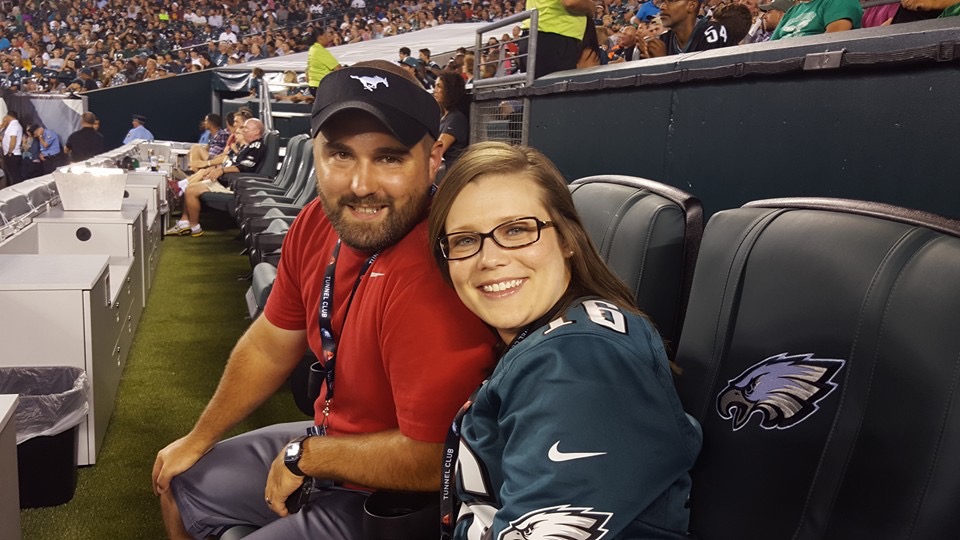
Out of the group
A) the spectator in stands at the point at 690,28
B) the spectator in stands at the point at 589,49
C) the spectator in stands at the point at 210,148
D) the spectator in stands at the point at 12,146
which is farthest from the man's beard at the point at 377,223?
the spectator in stands at the point at 12,146

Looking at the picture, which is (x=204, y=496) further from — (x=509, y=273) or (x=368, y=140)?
(x=509, y=273)

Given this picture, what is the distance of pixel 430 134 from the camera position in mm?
1417

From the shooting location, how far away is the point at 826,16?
2.80m

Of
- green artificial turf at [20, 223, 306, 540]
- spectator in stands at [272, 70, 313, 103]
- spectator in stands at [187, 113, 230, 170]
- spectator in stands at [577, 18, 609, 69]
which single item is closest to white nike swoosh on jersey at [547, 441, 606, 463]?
green artificial turf at [20, 223, 306, 540]

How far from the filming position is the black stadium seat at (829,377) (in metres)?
0.72

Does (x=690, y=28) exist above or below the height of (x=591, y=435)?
above

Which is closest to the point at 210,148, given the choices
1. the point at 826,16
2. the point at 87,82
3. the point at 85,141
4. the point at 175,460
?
the point at 85,141

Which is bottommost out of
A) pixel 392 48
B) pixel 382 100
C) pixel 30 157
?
pixel 30 157

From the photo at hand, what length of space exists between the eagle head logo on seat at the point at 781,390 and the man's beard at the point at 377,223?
0.64 meters

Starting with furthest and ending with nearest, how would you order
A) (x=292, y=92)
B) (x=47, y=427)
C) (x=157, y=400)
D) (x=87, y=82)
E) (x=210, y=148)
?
(x=87, y=82) → (x=292, y=92) → (x=210, y=148) → (x=157, y=400) → (x=47, y=427)

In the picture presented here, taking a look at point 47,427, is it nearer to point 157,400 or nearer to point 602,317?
point 157,400

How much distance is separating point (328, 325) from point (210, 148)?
29.1 feet

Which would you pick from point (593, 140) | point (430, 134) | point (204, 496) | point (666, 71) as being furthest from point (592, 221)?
point (593, 140)

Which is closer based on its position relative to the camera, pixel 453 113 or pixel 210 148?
pixel 453 113
